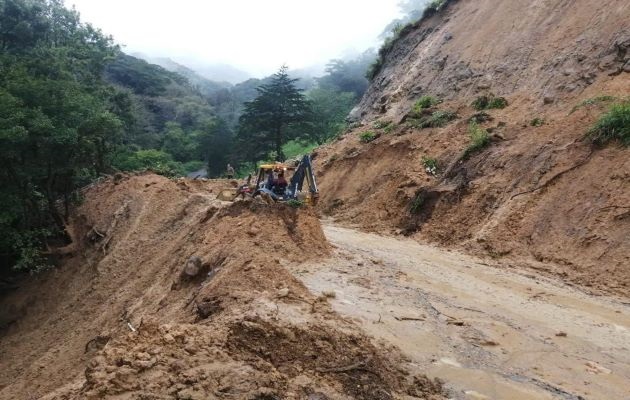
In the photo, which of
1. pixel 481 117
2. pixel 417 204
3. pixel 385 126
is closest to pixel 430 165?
pixel 417 204

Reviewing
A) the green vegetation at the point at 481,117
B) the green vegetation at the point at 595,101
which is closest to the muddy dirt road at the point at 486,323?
the green vegetation at the point at 595,101

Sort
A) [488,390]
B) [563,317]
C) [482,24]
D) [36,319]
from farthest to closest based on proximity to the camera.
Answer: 1. [482,24]
2. [36,319]
3. [563,317]
4. [488,390]

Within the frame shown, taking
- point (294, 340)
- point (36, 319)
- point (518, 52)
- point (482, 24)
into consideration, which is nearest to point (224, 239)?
point (294, 340)

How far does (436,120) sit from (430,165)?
268cm

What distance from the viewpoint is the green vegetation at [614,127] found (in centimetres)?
1144

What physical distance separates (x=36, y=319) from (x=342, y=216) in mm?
9702

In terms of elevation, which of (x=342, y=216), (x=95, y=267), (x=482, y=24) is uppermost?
(x=482, y=24)

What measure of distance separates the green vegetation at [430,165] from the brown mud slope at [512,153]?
0.19 m

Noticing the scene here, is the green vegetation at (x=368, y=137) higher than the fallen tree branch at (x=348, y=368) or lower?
higher

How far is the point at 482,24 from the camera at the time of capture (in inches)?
882

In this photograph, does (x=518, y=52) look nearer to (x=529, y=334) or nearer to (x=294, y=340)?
(x=529, y=334)

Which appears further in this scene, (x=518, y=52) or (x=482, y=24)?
(x=482, y=24)

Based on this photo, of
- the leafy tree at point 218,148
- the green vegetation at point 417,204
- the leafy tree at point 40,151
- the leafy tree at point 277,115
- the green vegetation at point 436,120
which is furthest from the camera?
the leafy tree at point 218,148

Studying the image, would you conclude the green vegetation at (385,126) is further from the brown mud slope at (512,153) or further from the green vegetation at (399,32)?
the green vegetation at (399,32)
